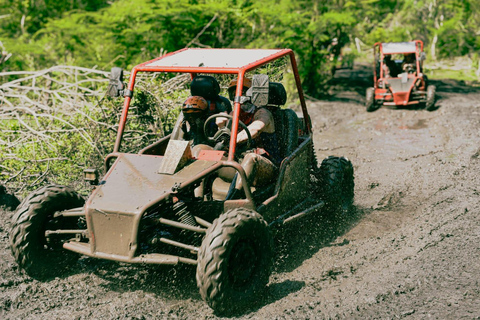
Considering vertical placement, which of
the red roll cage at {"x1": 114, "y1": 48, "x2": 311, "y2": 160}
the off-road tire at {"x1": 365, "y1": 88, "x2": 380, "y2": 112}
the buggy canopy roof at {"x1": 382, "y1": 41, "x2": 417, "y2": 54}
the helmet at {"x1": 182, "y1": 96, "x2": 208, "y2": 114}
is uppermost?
the red roll cage at {"x1": 114, "y1": 48, "x2": 311, "y2": 160}

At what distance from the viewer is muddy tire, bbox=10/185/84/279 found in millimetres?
4582

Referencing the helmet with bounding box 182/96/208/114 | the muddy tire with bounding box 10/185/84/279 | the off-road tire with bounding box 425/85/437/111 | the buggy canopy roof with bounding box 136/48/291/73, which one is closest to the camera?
the muddy tire with bounding box 10/185/84/279

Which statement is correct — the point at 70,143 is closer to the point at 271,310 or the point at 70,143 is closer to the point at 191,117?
the point at 191,117

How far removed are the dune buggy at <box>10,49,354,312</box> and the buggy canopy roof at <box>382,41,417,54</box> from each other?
1024 cm

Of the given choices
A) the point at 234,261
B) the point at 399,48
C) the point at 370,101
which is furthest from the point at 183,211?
the point at 399,48

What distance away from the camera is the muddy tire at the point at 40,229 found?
458cm

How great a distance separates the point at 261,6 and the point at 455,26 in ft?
41.1

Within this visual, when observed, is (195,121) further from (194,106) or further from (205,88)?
(205,88)

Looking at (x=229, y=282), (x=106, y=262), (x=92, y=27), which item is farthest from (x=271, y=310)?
(x=92, y=27)

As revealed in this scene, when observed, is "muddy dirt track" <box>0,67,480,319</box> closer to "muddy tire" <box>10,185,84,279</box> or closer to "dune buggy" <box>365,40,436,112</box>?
"muddy tire" <box>10,185,84,279</box>

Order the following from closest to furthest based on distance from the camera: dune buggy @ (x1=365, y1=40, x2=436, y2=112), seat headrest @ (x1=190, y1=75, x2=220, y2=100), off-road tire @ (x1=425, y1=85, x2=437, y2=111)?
1. seat headrest @ (x1=190, y1=75, x2=220, y2=100)
2. off-road tire @ (x1=425, y1=85, x2=437, y2=111)
3. dune buggy @ (x1=365, y1=40, x2=436, y2=112)

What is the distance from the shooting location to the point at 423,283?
4410 mm

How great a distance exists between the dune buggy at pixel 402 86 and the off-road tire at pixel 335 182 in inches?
308

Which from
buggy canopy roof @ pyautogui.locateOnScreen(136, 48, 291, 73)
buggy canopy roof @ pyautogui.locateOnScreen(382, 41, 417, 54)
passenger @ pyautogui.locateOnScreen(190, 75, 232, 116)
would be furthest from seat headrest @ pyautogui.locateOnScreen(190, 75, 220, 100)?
buggy canopy roof @ pyautogui.locateOnScreen(382, 41, 417, 54)
